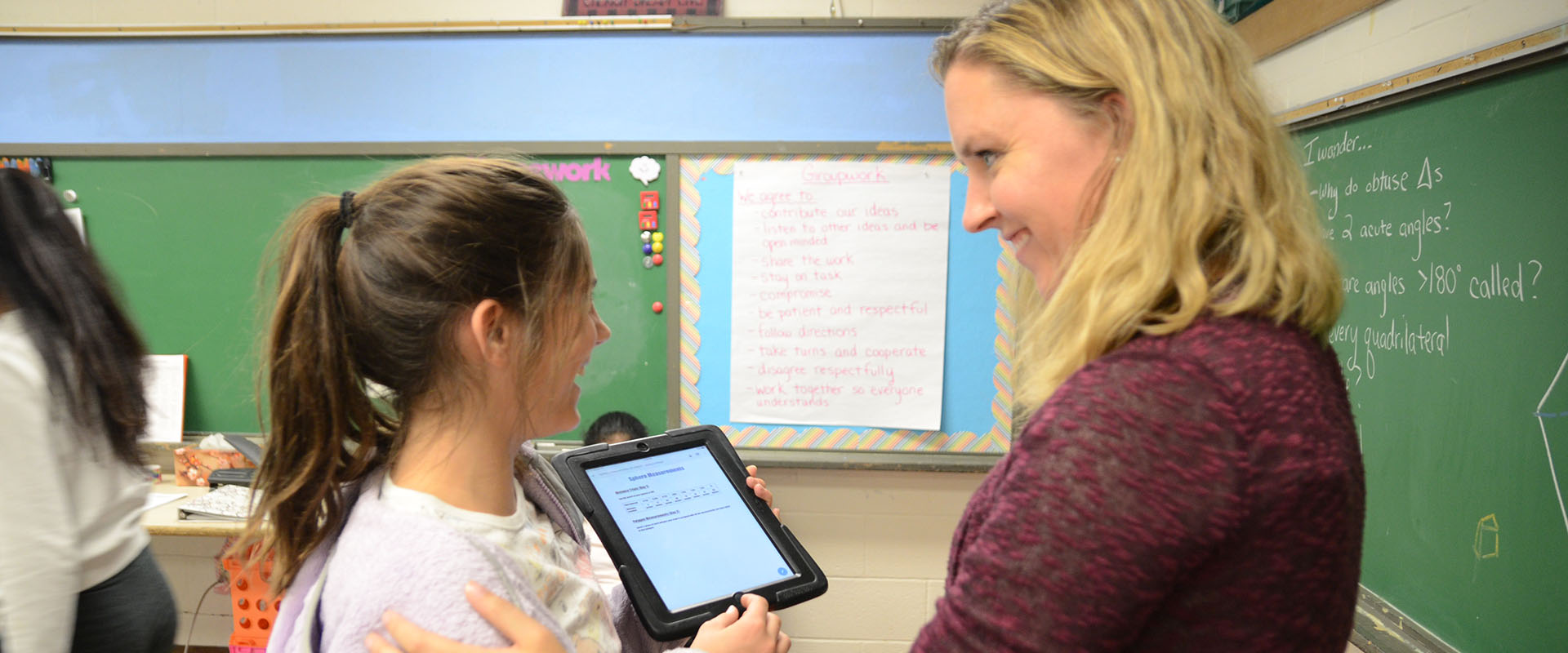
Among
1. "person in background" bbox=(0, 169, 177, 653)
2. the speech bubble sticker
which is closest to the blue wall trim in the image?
the speech bubble sticker

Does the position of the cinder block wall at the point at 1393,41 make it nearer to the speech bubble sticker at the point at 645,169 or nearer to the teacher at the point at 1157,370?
the teacher at the point at 1157,370

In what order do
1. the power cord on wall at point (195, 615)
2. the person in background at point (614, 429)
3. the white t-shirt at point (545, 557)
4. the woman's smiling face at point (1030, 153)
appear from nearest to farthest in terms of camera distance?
1. the woman's smiling face at point (1030, 153)
2. the white t-shirt at point (545, 557)
3. the person in background at point (614, 429)
4. the power cord on wall at point (195, 615)

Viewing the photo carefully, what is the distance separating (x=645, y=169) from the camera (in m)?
2.46

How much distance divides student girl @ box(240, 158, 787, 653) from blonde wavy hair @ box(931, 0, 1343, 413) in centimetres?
52

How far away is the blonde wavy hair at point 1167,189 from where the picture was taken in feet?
1.94

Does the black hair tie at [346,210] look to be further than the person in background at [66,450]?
No

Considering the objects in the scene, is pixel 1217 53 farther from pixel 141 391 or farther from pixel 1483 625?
pixel 141 391

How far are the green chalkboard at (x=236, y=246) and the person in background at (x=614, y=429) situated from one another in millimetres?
90

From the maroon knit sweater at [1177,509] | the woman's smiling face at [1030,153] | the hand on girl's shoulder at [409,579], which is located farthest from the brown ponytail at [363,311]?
the maroon knit sweater at [1177,509]

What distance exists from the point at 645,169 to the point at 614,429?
0.75 meters

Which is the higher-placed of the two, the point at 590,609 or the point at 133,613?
the point at 590,609

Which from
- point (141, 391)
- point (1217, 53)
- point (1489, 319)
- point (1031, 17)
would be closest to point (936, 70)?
point (1031, 17)

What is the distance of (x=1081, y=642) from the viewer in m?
0.54

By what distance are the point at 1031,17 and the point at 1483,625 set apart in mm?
1252
